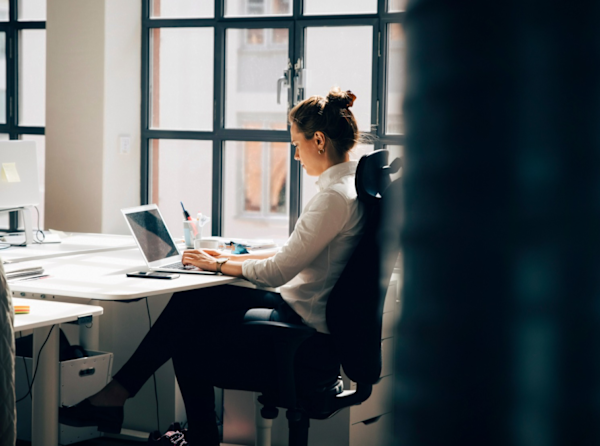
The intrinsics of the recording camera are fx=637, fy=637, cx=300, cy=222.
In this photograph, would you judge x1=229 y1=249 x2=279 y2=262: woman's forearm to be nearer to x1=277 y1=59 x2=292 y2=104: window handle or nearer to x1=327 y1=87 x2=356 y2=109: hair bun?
x1=327 y1=87 x2=356 y2=109: hair bun

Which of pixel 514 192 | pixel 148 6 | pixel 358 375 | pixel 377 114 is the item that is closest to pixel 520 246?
pixel 514 192

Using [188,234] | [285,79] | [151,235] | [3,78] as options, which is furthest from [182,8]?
[151,235]

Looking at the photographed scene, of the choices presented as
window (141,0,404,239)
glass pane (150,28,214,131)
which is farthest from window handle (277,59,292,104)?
glass pane (150,28,214,131)

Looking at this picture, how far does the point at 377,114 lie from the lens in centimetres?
327

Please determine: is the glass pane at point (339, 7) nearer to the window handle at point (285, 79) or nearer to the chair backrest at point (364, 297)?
the window handle at point (285, 79)

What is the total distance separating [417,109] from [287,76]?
3.34m

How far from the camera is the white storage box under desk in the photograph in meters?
2.25

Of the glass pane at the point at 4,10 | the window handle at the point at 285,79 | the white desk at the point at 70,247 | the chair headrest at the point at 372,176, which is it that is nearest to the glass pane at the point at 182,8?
the window handle at the point at 285,79

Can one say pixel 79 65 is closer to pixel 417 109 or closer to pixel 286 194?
pixel 286 194

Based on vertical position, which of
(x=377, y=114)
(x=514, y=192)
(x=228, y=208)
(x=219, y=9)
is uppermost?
(x=219, y=9)

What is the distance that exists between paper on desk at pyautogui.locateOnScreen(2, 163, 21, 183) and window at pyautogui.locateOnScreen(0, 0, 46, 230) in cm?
98

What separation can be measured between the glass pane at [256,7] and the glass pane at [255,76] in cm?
9

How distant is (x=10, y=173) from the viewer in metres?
2.69

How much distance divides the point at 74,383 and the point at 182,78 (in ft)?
6.33
